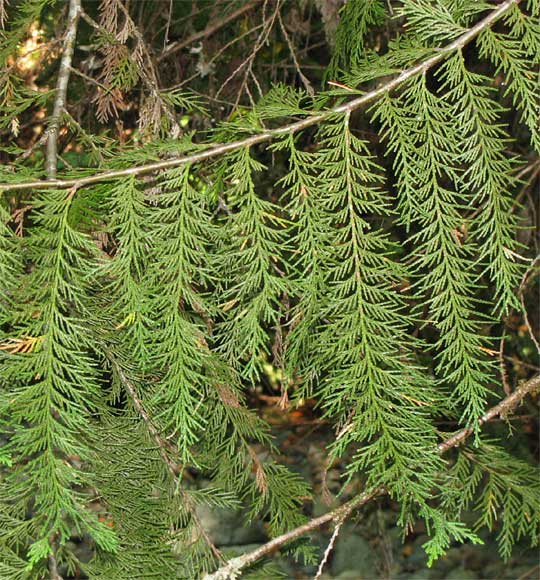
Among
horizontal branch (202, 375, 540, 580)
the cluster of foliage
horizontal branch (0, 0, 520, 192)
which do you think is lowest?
horizontal branch (202, 375, 540, 580)

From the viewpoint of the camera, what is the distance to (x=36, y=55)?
9.70 ft

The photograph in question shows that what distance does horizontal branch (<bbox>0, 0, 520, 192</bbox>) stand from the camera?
145 centimetres

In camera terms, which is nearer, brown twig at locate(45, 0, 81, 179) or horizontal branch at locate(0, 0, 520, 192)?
horizontal branch at locate(0, 0, 520, 192)

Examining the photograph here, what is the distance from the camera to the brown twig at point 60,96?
5.37 ft

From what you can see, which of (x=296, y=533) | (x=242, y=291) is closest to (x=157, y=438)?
(x=296, y=533)

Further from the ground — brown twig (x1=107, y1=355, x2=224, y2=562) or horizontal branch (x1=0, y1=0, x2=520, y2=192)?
horizontal branch (x1=0, y1=0, x2=520, y2=192)

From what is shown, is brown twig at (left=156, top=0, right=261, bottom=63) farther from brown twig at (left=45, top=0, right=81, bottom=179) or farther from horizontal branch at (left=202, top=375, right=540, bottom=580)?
horizontal branch at (left=202, top=375, right=540, bottom=580)

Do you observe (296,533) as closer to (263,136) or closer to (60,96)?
(263,136)

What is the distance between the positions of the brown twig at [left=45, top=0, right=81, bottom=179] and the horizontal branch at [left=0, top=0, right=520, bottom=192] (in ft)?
0.38

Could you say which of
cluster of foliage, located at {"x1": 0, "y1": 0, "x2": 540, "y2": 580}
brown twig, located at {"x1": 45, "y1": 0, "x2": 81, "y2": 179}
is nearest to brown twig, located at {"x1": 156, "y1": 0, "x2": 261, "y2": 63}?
brown twig, located at {"x1": 45, "y1": 0, "x2": 81, "y2": 179}

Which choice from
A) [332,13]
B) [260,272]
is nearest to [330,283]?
[260,272]

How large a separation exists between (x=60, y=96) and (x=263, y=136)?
1.91ft

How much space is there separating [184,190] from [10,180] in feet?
1.09

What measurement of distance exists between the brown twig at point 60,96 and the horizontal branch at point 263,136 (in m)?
0.12
